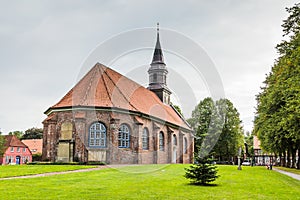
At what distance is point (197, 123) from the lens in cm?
5959

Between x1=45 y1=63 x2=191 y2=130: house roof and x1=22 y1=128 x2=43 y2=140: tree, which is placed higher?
x1=45 y1=63 x2=191 y2=130: house roof

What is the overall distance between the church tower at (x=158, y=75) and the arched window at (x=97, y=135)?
1888 centimetres

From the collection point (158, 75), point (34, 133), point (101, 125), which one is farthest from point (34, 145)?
point (101, 125)

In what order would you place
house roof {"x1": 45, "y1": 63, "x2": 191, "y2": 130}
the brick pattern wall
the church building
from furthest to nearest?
house roof {"x1": 45, "y1": 63, "x2": 191, "y2": 130} → the church building → the brick pattern wall

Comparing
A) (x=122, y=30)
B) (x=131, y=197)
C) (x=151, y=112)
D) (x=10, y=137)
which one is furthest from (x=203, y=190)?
(x=10, y=137)

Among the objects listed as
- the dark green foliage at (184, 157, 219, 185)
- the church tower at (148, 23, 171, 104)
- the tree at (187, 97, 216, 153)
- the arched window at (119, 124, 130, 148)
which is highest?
the church tower at (148, 23, 171, 104)

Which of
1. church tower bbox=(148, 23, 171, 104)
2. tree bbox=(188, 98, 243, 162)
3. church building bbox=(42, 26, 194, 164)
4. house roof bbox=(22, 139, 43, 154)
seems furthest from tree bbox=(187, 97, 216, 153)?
house roof bbox=(22, 139, 43, 154)

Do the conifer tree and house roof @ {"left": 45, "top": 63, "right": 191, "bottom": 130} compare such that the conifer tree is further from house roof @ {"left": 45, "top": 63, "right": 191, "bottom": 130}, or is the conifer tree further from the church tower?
the church tower

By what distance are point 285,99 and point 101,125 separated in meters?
15.8

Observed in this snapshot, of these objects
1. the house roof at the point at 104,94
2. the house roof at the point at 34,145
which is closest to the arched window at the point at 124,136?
the house roof at the point at 104,94

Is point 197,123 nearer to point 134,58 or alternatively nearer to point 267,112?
point 267,112

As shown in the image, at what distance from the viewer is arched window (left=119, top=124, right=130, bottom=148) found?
1188 inches

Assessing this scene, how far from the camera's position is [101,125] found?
97.1 ft

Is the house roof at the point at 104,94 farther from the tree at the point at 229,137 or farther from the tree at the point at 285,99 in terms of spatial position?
the tree at the point at 229,137
